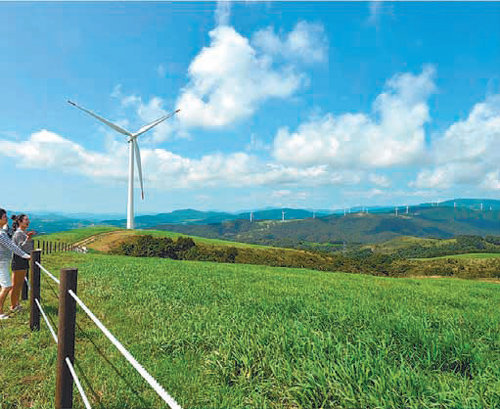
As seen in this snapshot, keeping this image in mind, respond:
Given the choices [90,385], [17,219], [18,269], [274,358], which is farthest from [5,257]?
[274,358]

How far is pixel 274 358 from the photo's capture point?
5.30m

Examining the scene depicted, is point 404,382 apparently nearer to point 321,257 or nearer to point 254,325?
point 254,325

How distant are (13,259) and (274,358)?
31.7 feet

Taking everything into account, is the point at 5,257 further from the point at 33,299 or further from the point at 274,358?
the point at 274,358

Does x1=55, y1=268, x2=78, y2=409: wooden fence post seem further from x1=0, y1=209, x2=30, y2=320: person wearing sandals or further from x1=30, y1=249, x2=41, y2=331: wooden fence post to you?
x1=0, y1=209, x2=30, y2=320: person wearing sandals

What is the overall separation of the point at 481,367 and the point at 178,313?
7.60 meters

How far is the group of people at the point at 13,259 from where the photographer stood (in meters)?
8.93

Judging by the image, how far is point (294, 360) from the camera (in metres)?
5.31

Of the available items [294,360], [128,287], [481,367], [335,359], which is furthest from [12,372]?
[481,367]

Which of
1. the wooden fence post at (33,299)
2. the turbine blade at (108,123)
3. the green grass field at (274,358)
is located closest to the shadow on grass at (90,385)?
the green grass field at (274,358)

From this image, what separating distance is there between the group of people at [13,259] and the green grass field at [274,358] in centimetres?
69

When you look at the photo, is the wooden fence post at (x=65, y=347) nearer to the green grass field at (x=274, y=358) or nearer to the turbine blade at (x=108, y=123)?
the green grass field at (x=274, y=358)

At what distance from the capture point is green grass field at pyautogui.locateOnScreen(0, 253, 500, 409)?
4.32 metres

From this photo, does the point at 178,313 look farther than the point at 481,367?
Yes
